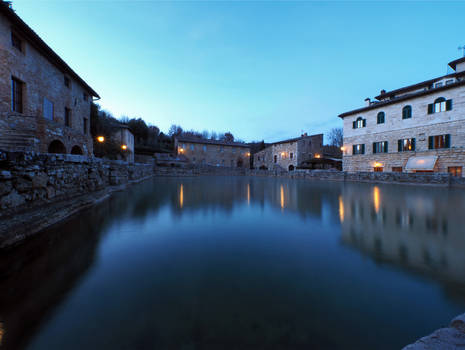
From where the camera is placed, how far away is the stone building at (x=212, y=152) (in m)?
37.8

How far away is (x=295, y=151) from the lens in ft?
108

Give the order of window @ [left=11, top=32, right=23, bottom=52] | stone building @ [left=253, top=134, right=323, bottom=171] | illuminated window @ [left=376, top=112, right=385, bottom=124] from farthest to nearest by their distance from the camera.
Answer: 1. stone building @ [left=253, top=134, right=323, bottom=171]
2. illuminated window @ [left=376, top=112, right=385, bottom=124]
3. window @ [left=11, top=32, right=23, bottom=52]

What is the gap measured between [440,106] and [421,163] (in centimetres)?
522

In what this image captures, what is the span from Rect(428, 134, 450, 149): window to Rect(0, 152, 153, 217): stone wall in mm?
25443

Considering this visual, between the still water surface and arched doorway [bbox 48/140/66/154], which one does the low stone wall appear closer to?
the still water surface

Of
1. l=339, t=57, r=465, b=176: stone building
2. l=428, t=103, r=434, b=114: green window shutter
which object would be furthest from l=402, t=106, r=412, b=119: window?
l=428, t=103, r=434, b=114: green window shutter

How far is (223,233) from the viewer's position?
11.8 feet

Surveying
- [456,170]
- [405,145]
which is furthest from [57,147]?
[456,170]

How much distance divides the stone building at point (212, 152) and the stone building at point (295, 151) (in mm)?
7231

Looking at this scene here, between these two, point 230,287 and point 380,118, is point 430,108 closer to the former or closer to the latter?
point 380,118

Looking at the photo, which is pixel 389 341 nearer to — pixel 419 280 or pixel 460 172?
pixel 419 280

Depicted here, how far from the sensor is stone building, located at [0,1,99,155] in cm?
790

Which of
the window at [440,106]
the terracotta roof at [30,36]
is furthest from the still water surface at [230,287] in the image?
the window at [440,106]

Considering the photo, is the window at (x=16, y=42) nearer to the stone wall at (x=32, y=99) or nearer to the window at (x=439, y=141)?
the stone wall at (x=32, y=99)
